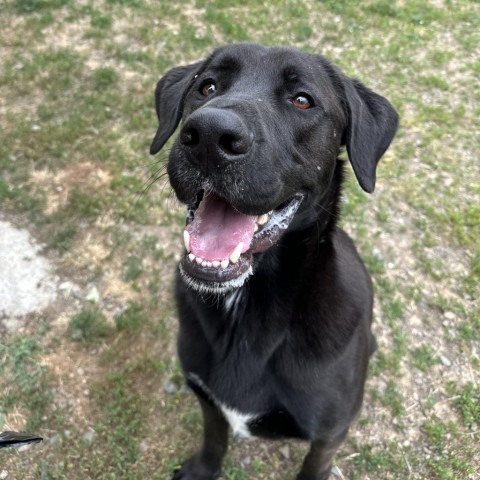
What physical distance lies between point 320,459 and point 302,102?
181cm

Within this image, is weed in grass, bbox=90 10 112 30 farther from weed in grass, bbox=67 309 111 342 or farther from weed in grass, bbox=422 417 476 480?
weed in grass, bbox=422 417 476 480

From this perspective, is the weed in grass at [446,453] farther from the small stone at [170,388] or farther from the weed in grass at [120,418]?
the weed in grass at [120,418]

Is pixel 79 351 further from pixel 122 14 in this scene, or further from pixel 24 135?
pixel 122 14

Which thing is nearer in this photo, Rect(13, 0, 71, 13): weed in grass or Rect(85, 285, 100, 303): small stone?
Rect(85, 285, 100, 303): small stone

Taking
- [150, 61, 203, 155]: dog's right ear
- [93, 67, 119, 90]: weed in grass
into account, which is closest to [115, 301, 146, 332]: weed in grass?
[150, 61, 203, 155]: dog's right ear

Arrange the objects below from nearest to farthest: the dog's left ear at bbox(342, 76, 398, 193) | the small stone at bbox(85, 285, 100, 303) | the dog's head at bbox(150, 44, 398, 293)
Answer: the dog's head at bbox(150, 44, 398, 293)
the dog's left ear at bbox(342, 76, 398, 193)
the small stone at bbox(85, 285, 100, 303)

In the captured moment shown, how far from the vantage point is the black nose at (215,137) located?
5.32ft

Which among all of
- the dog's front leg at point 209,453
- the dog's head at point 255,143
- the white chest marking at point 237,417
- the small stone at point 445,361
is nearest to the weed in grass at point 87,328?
the dog's front leg at point 209,453

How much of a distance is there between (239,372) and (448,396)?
68.2 inches

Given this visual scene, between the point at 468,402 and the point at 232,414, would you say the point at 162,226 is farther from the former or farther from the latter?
the point at 468,402

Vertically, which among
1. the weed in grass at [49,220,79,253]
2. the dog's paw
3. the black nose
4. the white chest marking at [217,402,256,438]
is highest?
the black nose

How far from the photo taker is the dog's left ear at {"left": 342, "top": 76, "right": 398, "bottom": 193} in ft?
7.49

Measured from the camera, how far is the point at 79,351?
3436mm

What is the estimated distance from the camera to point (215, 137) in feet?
5.36
